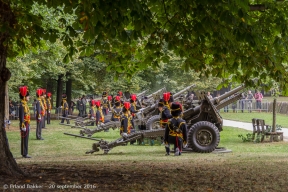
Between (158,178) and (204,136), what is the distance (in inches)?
315

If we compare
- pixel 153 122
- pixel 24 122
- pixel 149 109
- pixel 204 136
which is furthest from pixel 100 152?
pixel 149 109

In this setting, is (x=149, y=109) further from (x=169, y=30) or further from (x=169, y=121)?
(x=169, y=30)

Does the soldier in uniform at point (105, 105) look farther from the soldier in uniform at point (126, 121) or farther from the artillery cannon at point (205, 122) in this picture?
the artillery cannon at point (205, 122)

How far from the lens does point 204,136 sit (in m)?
17.8

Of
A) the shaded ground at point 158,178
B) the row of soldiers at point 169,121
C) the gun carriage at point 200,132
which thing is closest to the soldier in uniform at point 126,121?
the row of soldiers at point 169,121

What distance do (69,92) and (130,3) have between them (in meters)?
38.6

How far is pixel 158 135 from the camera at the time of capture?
18062mm

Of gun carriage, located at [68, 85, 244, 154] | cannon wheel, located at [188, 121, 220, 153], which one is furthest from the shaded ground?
cannon wheel, located at [188, 121, 220, 153]

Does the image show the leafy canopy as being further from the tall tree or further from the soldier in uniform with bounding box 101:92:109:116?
the soldier in uniform with bounding box 101:92:109:116

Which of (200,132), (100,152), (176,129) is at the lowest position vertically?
(100,152)

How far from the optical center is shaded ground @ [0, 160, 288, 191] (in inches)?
346

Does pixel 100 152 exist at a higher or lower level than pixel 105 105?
lower

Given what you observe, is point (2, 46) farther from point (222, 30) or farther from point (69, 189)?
point (222, 30)

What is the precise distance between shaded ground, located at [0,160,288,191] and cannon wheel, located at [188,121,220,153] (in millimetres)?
5451
